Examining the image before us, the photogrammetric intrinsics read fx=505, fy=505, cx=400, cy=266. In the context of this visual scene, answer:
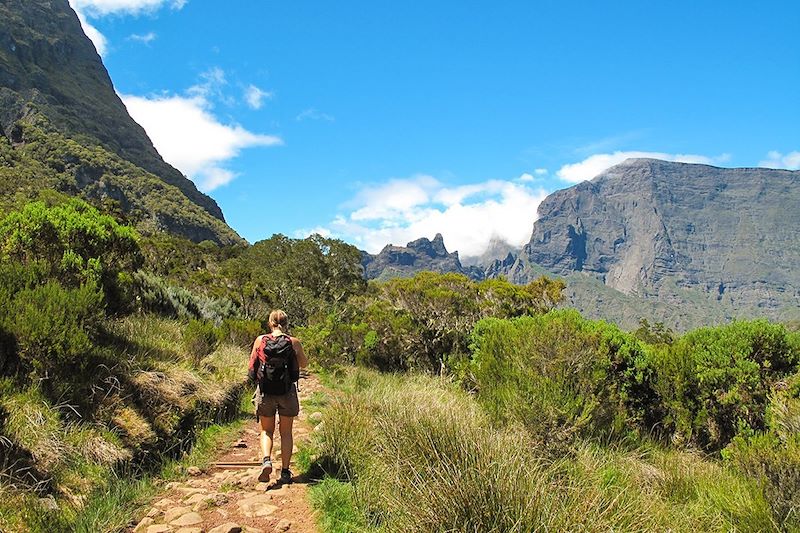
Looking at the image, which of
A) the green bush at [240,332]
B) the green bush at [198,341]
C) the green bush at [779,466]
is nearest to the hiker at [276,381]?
the green bush at [198,341]

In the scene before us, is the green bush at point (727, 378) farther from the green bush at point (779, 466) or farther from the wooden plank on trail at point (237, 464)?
the wooden plank on trail at point (237, 464)

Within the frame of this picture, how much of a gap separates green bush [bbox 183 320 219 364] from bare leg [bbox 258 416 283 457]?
4008 millimetres

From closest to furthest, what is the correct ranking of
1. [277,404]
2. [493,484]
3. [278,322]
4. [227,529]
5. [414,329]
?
1. [493,484]
2. [227,529]
3. [277,404]
4. [278,322]
5. [414,329]

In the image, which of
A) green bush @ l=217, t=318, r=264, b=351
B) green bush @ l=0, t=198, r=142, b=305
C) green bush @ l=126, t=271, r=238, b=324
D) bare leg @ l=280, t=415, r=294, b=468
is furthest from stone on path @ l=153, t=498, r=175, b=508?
green bush @ l=217, t=318, r=264, b=351

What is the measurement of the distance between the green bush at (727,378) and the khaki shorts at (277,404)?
531 centimetres

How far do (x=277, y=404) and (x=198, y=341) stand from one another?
4892mm

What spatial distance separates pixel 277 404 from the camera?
569 centimetres

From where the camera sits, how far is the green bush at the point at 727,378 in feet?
21.6

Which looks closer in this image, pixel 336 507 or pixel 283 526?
pixel 283 526

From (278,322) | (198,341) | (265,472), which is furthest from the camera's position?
(198,341)

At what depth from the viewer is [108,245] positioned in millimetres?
9508

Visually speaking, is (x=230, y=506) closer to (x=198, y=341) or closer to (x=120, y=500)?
(x=120, y=500)

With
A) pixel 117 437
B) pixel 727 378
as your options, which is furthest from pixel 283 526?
pixel 727 378

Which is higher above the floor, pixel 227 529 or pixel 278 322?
pixel 278 322
